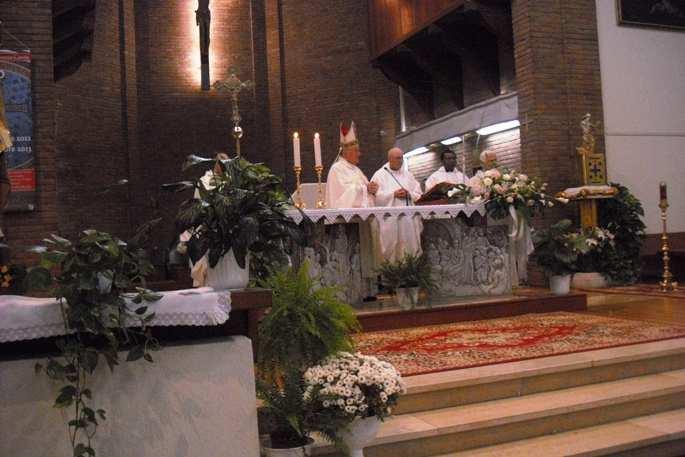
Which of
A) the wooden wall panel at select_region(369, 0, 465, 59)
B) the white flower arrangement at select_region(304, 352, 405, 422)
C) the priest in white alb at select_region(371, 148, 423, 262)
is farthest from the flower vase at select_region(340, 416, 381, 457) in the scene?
the wooden wall panel at select_region(369, 0, 465, 59)

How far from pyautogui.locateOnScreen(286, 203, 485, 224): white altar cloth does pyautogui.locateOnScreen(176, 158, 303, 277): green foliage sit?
A: 2.43 metres

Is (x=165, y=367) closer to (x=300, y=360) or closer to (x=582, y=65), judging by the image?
(x=300, y=360)

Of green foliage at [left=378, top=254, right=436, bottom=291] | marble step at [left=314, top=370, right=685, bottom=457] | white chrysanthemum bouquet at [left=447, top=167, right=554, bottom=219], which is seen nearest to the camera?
marble step at [left=314, top=370, right=685, bottom=457]

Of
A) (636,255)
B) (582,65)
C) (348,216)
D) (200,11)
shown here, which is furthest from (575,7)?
(200,11)

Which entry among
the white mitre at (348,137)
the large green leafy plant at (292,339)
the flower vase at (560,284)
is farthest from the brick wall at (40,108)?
the flower vase at (560,284)

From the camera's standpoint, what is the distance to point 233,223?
3.15 metres

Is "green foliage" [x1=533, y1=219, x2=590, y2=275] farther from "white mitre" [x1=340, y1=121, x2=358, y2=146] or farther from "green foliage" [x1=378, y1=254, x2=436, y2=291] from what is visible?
"white mitre" [x1=340, y1=121, x2=358, y2=146]

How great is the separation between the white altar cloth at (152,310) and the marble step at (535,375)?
1393 millimetres

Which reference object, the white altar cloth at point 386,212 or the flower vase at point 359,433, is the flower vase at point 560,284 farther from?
the flower vase at point 359,433

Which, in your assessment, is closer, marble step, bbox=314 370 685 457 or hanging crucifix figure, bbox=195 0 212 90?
marble step, bbox=314 370 685 457

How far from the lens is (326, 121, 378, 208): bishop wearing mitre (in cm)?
682

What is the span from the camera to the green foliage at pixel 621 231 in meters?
8.76

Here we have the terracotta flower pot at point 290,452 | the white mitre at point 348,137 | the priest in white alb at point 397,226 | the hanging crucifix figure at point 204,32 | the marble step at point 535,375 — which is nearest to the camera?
the terracotta flower pot at point 290,452

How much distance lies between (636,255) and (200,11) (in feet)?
27.3
